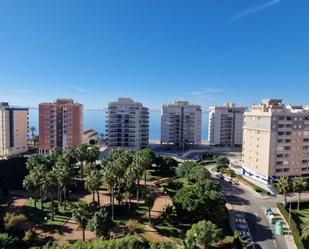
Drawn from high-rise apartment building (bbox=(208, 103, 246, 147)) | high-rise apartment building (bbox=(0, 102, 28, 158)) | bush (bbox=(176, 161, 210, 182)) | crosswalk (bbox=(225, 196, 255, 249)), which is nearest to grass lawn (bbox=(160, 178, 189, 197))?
bush (bbox=(176, 161, 210, 182))

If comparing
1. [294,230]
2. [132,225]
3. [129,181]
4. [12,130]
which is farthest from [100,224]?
[12,130]

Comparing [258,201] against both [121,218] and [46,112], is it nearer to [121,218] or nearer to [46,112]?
[121,218]

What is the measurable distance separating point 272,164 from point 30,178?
63.3m

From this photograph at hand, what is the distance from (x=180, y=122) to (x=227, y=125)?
25.6m

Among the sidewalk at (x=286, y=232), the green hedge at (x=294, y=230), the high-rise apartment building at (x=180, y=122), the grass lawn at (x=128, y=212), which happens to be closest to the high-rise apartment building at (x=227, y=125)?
the high-rise apartment building at (x=180, y=122)

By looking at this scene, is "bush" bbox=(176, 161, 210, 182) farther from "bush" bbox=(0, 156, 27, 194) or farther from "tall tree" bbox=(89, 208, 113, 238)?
"bush" bbox=(0, 156, 27, 194)

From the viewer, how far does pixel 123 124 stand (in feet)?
392

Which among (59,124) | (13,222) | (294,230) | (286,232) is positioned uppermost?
(59,124)

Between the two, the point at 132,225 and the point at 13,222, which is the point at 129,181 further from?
the point at 13,222

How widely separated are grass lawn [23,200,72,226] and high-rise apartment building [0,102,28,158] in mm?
64050

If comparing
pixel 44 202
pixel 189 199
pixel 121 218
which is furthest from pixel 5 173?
pixel 189 199

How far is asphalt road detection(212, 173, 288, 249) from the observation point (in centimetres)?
4838

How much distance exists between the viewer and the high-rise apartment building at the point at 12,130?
370 ft

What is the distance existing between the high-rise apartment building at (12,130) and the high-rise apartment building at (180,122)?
66.7 meters
